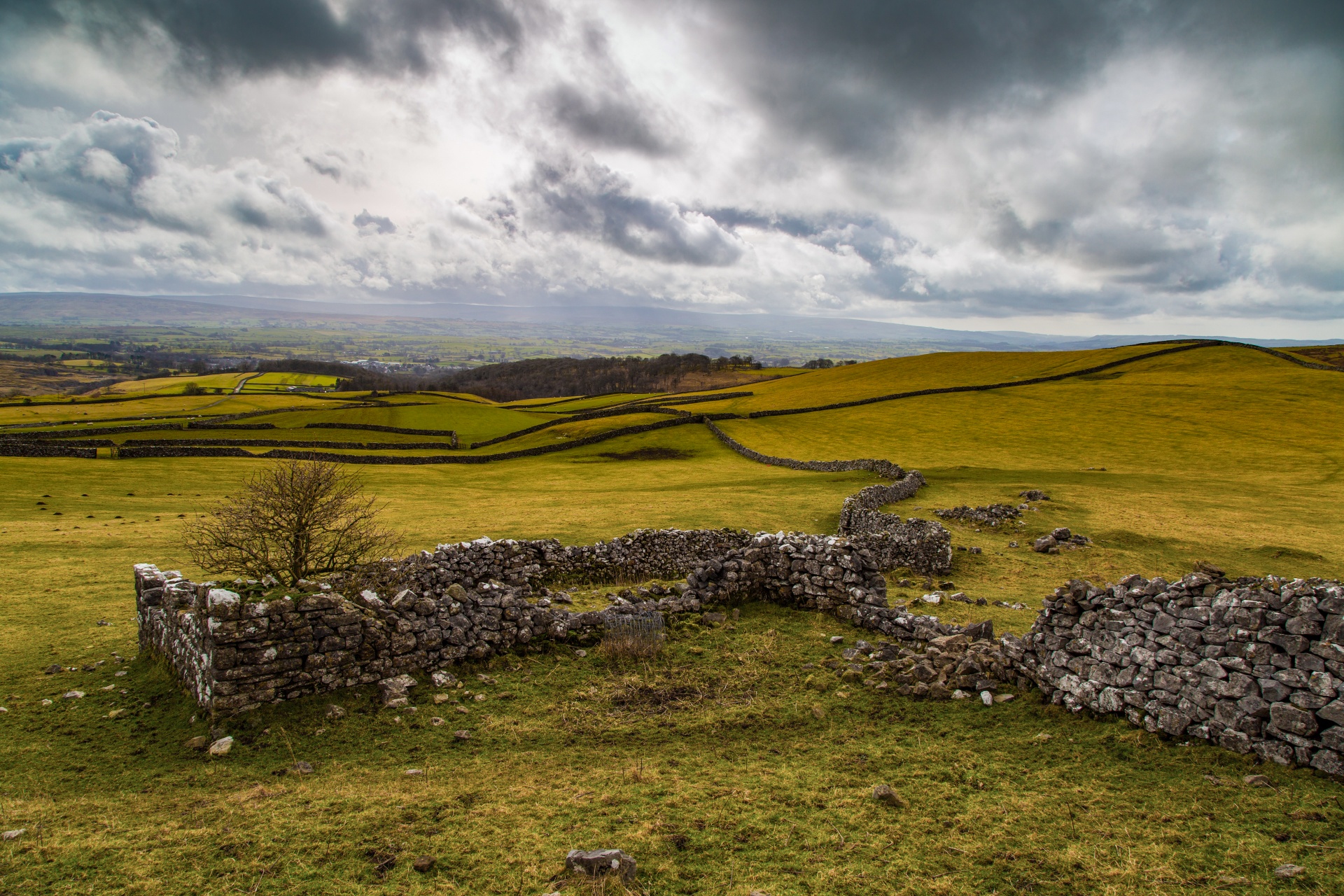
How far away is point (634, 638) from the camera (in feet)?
38.7

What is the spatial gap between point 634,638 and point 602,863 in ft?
18.9

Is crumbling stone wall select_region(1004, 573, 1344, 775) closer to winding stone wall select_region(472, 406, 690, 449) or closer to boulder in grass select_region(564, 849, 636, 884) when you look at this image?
boulder in grass select_region(564, 849, 636, 884)

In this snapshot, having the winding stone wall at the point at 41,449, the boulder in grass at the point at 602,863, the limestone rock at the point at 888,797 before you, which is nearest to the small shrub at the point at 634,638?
the limestone rock at the point at 888,797

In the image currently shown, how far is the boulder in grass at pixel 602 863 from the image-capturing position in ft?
19.6

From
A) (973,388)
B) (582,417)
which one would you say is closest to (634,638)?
(582,417)

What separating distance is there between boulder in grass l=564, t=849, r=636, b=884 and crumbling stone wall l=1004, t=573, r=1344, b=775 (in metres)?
6.98

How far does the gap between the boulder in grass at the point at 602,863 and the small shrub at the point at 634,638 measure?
5546mm

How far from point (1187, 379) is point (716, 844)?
3547 inches

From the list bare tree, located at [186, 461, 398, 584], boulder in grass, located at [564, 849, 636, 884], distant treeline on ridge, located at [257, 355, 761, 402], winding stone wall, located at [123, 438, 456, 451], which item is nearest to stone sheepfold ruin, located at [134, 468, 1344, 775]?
bare tree, located at [186, 461, 398, 584]

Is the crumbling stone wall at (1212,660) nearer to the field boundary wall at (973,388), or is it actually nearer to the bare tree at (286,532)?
the bare tree at (286,532)

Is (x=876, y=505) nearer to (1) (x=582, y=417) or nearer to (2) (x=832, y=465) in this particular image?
(2) (x=832, y=465)

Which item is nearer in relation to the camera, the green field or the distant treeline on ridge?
the green field

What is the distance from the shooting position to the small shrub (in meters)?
11.7

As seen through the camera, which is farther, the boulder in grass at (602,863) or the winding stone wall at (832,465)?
the winding stone wall at (832,465)
